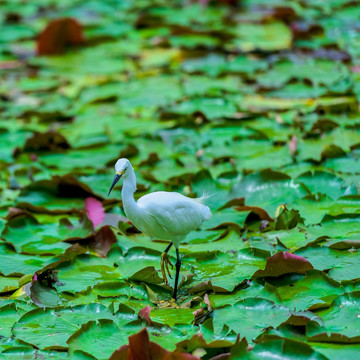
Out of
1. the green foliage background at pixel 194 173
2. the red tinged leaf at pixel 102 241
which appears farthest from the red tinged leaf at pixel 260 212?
the red tinged leaf at pixel 102 241

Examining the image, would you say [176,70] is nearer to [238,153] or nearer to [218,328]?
[238,153]

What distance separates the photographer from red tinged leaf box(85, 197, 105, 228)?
368 centimetres

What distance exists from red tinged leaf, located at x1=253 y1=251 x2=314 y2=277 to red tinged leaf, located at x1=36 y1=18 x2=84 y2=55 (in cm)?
492

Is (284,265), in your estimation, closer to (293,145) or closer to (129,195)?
(129,195)

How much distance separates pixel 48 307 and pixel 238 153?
213cm

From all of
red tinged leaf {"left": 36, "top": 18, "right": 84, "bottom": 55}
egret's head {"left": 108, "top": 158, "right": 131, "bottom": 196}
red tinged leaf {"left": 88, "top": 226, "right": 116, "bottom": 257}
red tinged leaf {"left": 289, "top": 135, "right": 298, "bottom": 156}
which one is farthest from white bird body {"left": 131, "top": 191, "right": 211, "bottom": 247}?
red tinged leaf {"left": 36, "top": 18, "right": 84, "bottom": 55}

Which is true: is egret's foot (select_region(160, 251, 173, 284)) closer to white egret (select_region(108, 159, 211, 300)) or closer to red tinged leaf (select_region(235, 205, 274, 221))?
white egret (select_region(108, 159, 211, 300))

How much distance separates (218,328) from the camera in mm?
2617

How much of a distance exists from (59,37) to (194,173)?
11.7ft

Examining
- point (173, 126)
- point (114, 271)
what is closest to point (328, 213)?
point (114, 271)

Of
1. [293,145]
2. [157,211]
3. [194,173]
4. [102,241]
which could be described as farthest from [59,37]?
[157,211]

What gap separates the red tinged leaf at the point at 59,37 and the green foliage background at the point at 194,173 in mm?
121

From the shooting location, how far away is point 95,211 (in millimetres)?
3736

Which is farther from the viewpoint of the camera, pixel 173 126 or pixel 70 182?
pixel 173 126
